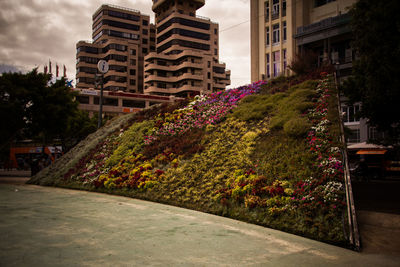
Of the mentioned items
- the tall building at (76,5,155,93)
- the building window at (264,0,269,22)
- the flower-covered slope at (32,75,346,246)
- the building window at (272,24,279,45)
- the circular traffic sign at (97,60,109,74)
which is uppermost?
the tall building at (76,5,155,93)

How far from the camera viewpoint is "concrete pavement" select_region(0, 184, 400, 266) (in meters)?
4.74

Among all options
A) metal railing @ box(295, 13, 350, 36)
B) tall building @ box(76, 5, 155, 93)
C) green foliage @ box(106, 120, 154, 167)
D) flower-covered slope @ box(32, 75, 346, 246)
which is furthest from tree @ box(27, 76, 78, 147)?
tall building @ box(76, 5, 155, 93)

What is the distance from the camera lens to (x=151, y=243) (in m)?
5.63

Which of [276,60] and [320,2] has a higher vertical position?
[320,2]

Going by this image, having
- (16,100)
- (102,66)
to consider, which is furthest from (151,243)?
(102,66)

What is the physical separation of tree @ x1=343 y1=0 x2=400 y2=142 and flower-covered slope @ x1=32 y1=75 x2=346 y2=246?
1449 mm

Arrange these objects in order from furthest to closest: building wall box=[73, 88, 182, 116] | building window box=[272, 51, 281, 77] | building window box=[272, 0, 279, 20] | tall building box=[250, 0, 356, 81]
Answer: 1. building wall box=[73, 88, 182, 116]
2. building window box=[272, 0, 279, 20]
3. building window box=[272, 51, 281, 77]
4. tall building box=[250, 0, 356, 81]

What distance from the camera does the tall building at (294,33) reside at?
1237 inches

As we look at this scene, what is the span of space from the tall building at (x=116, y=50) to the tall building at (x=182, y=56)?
715cm

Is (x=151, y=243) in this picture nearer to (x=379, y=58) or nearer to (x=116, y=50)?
(x=379, y=58)

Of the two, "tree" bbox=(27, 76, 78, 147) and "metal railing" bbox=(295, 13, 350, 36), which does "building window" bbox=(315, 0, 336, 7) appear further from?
"tree" bbox=(27, 76, 78, 147)

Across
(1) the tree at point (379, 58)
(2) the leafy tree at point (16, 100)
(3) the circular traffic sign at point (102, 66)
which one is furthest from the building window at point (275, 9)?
(2) the leafy tree at point (16, 100)

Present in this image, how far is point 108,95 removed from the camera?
6244 centimetres

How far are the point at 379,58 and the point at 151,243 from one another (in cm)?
957
